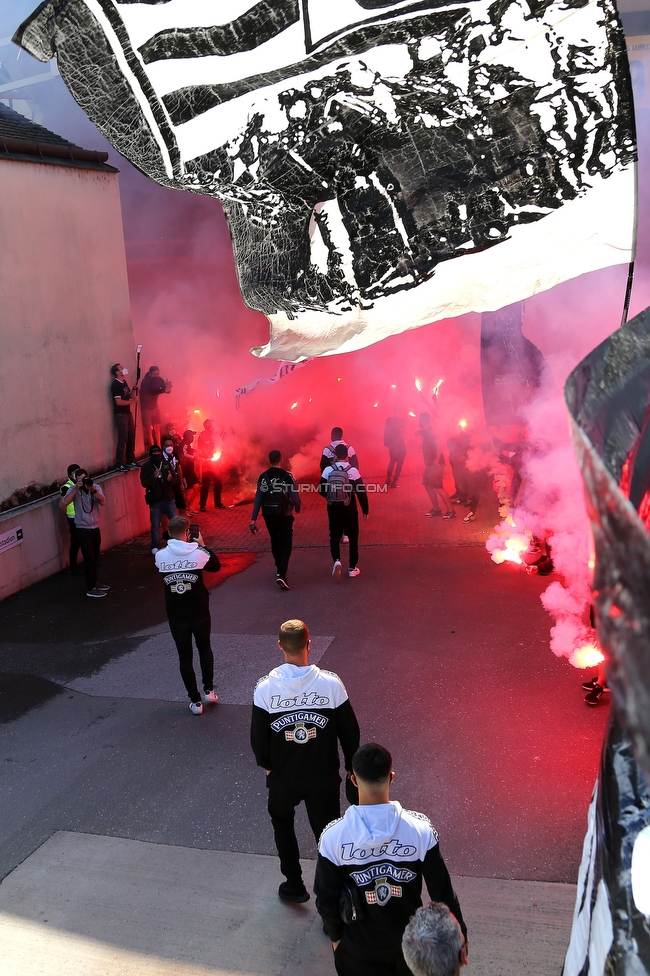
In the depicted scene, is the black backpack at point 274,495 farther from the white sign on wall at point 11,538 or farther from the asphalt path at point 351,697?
the white sign on wall at point 11,538

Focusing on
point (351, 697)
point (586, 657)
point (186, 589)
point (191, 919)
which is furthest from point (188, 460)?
point (191, 919)

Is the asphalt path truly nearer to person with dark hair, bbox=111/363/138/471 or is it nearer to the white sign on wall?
the white sign on wall

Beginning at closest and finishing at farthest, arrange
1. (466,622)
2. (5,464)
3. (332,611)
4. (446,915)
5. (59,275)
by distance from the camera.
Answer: (446,915) < (466,622) < (332,611) < (5,464) < (59,275)

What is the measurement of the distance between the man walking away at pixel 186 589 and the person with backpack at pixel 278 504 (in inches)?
112

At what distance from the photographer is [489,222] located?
8.52ft

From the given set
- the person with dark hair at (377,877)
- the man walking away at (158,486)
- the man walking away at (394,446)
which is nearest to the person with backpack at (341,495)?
the man walking away at (158,486)

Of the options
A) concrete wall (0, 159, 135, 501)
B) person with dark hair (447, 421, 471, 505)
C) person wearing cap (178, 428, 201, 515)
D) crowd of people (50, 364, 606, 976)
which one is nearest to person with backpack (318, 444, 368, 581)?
crowd of people (50, 364, 606, 976)

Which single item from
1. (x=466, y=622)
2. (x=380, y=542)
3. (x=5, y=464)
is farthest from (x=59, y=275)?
(x=466, y=622)

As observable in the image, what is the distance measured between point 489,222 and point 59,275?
30.7 feet

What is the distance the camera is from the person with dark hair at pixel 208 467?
1323 cm

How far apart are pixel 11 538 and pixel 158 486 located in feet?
6.58

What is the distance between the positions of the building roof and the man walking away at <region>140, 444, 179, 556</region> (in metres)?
4.22

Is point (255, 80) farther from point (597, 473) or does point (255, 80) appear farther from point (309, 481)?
point (309, 481)

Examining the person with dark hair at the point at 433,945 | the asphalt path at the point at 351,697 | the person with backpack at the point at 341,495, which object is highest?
the person with dark hair at the point at 433,945
